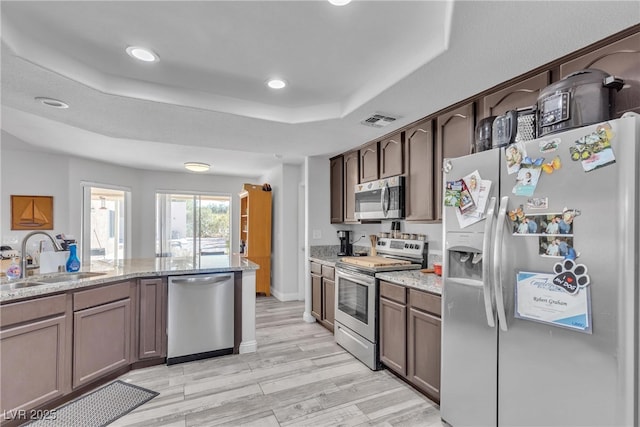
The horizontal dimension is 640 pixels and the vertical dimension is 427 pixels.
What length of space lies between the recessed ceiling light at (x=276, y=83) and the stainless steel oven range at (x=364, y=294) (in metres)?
1.77

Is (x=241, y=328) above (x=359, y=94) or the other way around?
the other way around

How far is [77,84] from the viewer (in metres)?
2.20

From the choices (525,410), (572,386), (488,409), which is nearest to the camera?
(572,386)

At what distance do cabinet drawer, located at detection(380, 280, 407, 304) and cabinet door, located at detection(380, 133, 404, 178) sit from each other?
115 cm

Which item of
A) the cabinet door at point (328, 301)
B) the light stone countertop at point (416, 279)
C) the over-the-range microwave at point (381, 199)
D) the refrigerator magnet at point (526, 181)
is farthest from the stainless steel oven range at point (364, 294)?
the refrigerator magnet at point (526, 181)

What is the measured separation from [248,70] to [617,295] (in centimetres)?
240

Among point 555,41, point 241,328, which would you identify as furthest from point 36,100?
point 555,41

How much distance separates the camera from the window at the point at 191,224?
6.61 meters

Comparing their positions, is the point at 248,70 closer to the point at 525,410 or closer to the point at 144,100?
the point at 144,100

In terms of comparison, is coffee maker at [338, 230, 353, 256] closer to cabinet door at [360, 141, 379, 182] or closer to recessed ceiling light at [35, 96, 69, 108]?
cabinet door at [360, 141, 379, 182]

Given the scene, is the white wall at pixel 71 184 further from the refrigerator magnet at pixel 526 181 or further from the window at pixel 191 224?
the refrigerator magnet at pixel 526 181

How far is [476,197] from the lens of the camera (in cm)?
184

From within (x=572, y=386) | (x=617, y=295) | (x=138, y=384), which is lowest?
(x=138, y=384)

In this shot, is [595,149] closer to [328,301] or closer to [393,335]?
[393,335]
